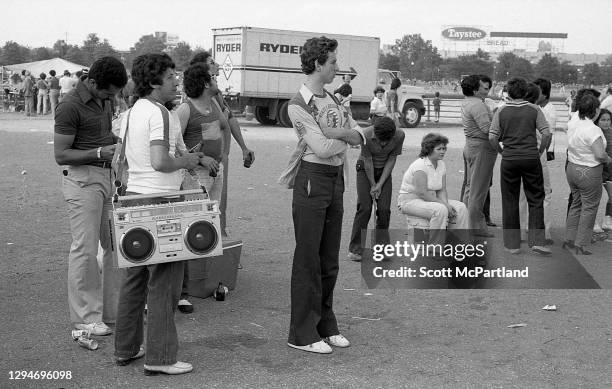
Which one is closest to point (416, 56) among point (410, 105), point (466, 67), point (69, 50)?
point (466, 67)

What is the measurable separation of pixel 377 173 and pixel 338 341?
278 centimetres

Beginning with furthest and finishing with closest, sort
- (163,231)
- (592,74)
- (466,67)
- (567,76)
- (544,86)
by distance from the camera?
1. (466,67)
2. (592,74)
3. (567,76)
4. (544,86)
5. (163,231)

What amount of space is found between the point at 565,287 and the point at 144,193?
4073mm

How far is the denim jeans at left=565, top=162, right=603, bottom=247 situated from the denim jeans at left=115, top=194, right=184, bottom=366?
519cm

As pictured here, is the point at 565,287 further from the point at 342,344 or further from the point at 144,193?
the point at 144,193

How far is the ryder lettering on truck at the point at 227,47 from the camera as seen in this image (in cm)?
2689

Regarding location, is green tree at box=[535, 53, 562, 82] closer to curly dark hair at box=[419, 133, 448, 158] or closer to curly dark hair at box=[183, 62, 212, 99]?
curly dark hair at box=[419, 133, 448, 158]

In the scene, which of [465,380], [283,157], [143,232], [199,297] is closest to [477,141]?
[199,297]

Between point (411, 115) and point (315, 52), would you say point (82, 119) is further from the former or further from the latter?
point (411, 115)

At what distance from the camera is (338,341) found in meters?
5.34

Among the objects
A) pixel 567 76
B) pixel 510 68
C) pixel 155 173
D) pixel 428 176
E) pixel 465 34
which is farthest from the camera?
pixel 465 34

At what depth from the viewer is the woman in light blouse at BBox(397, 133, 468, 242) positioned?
7723 millimetres

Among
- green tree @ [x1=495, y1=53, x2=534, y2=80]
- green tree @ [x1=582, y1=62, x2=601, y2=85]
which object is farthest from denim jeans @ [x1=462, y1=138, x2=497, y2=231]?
green tree @ [x1=582, y1=62, x2=601, y2=85]

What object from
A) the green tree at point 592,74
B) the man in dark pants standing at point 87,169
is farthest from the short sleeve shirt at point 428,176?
the green tree at point 592,74
